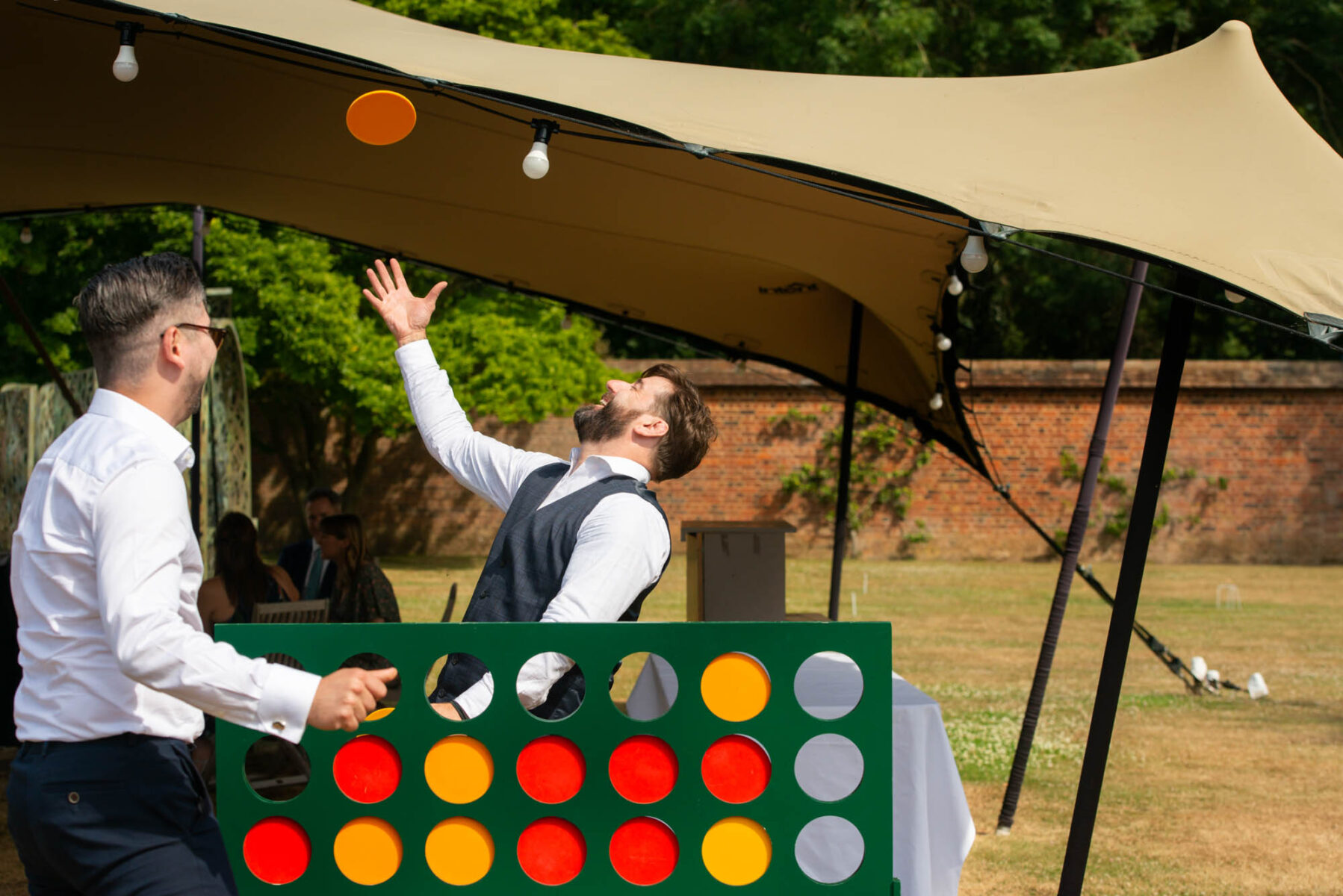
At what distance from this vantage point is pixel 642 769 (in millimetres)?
1998

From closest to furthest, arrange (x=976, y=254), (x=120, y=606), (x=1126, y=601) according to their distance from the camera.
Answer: (x=120, y=606)
(x=976, y=254)
(x=1126, y=601)

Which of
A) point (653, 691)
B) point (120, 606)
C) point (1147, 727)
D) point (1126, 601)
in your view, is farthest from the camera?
point (1147, 727)

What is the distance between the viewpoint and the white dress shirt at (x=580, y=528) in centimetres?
215

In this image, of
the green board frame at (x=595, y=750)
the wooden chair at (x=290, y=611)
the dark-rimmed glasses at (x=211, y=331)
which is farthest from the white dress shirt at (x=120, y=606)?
the wooden chair at (x=290, y=611)

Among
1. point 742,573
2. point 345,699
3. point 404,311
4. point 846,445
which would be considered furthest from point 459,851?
point 846,445

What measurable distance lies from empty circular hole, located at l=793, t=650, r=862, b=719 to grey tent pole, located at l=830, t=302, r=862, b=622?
5.57 ft

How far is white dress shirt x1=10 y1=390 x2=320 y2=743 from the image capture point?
1.56m

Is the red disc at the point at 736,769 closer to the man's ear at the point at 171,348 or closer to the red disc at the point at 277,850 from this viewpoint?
the red disc at the point at 277,850

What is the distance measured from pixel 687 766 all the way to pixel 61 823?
0.96 m

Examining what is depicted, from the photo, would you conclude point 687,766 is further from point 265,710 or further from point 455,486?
point 455,486

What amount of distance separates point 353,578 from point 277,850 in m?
3.58

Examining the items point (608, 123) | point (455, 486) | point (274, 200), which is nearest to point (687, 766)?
point (608, 123)

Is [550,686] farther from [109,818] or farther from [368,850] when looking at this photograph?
[109,818]

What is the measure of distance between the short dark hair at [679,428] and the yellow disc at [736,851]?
2.72 feet
